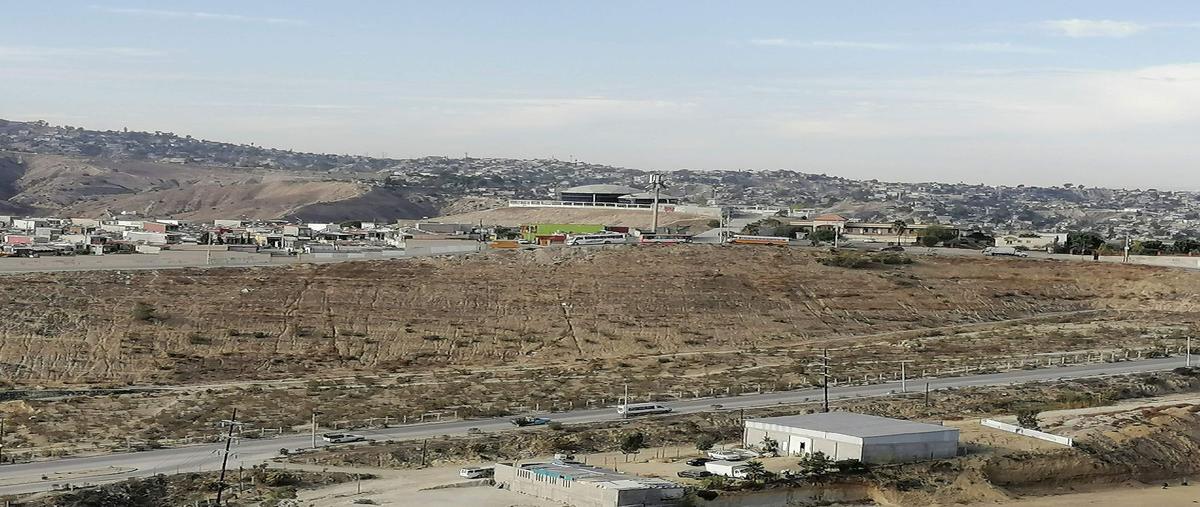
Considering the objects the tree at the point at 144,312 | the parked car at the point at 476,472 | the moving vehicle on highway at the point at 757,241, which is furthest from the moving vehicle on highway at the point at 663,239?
the parked car at the point at 476,472

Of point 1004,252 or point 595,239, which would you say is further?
point 1004,252

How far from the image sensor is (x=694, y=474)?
43.4m

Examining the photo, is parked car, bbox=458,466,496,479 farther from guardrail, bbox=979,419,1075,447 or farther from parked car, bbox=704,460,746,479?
guardrail, bbox=979,419,1075,447

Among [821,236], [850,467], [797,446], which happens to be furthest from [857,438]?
[821,236]

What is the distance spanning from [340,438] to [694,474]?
1256 cm

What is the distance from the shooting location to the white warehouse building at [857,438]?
45.6 metres

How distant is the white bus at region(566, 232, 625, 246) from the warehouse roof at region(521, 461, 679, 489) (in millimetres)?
57687

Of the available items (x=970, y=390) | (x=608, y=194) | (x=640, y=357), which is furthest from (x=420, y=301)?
(x=608, y=194)

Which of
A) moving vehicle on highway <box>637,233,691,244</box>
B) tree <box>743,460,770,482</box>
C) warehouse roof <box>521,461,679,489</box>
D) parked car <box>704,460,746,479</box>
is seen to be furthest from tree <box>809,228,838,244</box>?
warehouse roof <box>521,461,679,489</box>

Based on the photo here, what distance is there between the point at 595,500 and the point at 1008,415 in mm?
23825

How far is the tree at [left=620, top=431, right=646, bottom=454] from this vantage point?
48656mm

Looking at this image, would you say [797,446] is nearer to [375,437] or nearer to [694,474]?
[694,474]

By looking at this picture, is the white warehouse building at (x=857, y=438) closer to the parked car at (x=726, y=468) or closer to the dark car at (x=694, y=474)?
the parked car at (x=726, y=468)

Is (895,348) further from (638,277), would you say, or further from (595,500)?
(595,500)
